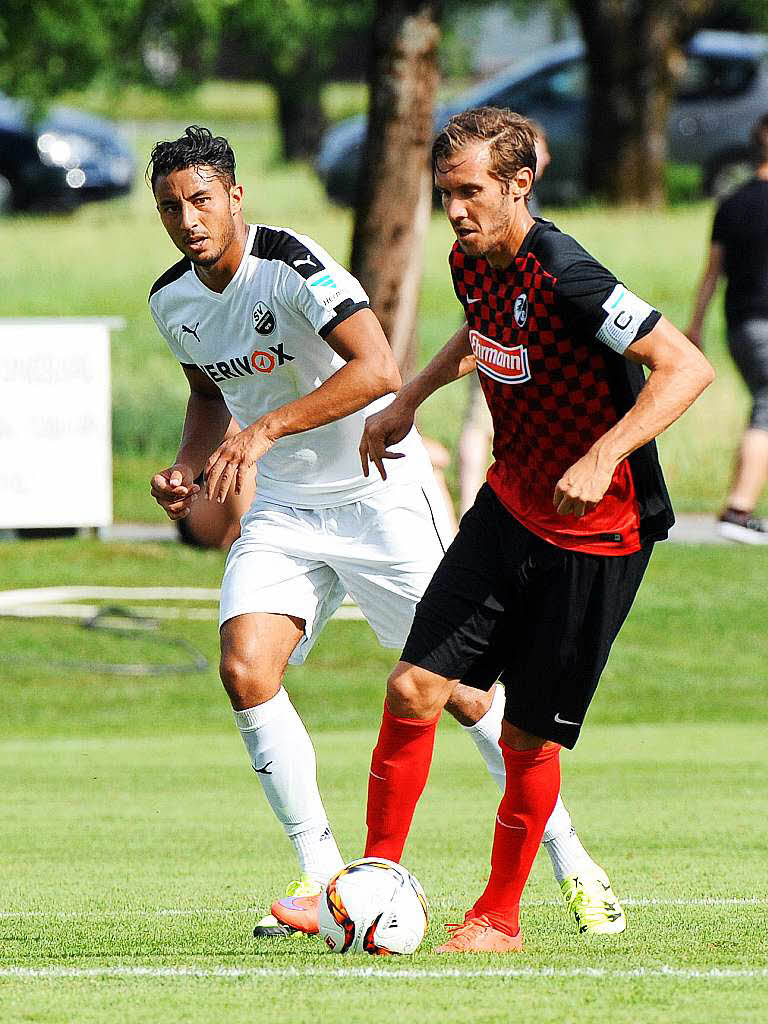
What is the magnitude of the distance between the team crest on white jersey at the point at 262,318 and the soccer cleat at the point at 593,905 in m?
1.96

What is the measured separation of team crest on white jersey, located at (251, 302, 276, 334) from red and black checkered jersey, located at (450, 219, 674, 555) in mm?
727

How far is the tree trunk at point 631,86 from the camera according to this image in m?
28.4

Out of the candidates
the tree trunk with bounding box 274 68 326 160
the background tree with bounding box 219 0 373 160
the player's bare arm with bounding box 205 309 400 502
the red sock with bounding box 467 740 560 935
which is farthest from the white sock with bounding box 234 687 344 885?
the tree trunk with bounding box 274 68 326 160

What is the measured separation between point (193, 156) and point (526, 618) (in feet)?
5.74

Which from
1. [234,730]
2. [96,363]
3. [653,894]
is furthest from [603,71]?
[653,894]

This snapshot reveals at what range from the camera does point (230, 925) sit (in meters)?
5.87

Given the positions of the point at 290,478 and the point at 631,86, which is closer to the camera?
the point at 290,478

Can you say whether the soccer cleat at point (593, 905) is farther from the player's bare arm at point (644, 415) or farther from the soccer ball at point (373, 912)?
the player's bare arm at point (644, 415)

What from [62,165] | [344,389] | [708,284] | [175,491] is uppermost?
[344,389]

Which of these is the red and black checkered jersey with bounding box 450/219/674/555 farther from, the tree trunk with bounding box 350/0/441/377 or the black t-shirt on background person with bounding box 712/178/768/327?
the tree trunk with bounding box 350/0/441/377

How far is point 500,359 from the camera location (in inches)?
213

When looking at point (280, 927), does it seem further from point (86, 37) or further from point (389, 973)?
point (86, 37)

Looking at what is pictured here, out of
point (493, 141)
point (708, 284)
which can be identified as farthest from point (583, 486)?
point (708, 284)

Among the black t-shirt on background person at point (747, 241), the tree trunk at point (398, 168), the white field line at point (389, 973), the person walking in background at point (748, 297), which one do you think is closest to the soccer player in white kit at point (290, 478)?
the white field line at point (389, 973)
